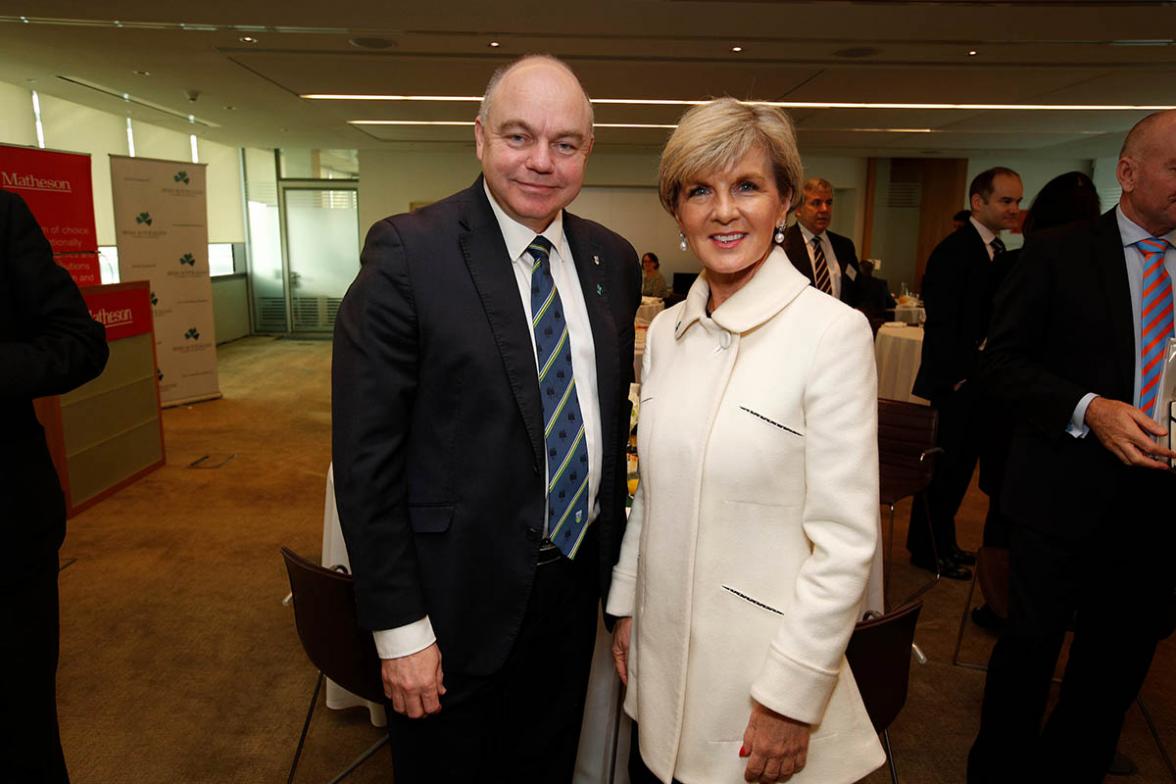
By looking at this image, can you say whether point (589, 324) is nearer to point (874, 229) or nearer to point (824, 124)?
point (824, 124)

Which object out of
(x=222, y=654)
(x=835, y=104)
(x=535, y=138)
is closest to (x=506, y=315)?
(x=535, y=138)

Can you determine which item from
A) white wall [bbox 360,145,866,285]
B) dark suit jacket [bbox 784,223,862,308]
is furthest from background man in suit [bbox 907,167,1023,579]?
white wall [bbox 360,145,866,285]

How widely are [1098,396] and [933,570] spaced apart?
2.40 m

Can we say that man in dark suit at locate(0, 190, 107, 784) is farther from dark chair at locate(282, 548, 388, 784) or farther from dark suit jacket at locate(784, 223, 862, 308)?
dark suit jacket at locate(784, 223, 862, 308)

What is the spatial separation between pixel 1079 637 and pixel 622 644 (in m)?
1.34

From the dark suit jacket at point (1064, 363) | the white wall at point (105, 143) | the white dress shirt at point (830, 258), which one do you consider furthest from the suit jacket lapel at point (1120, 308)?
the white wall at point (105, 143)

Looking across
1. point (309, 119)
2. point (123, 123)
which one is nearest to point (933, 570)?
point (309, 119)

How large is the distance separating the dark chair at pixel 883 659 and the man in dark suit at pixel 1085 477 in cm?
54

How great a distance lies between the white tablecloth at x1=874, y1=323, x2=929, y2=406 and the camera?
570cm

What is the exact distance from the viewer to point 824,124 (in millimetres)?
9219

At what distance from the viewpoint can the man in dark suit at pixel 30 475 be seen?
159 centimetres

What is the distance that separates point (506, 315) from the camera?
1.36 meters

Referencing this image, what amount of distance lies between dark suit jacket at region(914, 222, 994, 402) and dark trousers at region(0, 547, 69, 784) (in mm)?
3598

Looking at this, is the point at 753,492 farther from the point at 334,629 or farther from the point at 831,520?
the point at 334,629
